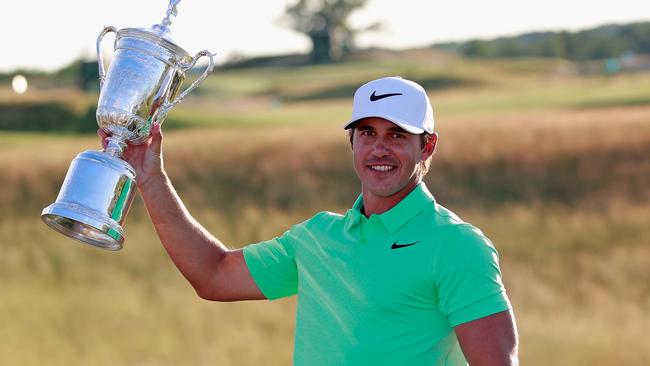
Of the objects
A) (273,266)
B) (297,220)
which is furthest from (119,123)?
(297,220)

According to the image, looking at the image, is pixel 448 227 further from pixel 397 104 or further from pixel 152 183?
pixel 152 183

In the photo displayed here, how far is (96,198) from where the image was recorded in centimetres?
321

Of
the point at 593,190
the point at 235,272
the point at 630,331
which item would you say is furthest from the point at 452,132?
the point at 235,272

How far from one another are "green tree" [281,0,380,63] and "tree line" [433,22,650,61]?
8942mm

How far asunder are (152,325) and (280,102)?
1418 inches

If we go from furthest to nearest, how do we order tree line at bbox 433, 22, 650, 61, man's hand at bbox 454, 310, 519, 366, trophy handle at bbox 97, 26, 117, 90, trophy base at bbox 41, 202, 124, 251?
tree line at bbox 433, 22, 650, 61 < trophy handle at bbox 97, 26, 117, 90 < trophy base at bbox 41, 202, 124, 251 < man's hand at bbox 454, 310, 519, 366

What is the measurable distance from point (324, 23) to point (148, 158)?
7789cm

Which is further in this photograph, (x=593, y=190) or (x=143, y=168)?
(x=593, y=190)

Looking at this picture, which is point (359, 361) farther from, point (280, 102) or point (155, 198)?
point (280, 102)

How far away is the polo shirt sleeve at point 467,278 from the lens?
8.38 ft

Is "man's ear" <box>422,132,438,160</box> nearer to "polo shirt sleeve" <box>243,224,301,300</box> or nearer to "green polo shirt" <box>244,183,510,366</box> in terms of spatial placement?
"green polo shirt" <box>244,183,510,366</box>

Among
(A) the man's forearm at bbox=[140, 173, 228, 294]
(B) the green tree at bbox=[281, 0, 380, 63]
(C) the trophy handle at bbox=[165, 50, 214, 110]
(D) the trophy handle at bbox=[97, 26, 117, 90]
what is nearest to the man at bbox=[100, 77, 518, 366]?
(A) the man's forearm at bbox=[140, 173, 228, 294]

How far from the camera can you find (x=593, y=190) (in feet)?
51.7

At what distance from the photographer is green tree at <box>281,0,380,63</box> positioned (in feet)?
262
